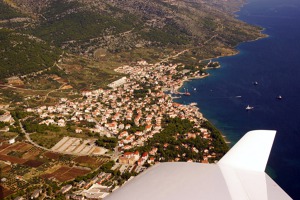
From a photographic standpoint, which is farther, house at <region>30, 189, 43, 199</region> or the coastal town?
the coastal town

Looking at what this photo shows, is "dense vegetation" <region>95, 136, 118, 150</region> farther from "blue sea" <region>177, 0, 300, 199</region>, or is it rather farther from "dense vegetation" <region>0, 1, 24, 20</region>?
"dense vegetation" <region>0, 1, 24, 20</region>

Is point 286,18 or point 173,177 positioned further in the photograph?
point 286,18

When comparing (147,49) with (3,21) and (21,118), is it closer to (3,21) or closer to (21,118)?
(3,21)

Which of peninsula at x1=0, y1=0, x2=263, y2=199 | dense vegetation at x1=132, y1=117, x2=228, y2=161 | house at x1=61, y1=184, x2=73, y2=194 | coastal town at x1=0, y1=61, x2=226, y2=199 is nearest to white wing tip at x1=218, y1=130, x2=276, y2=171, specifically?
coastal town at x1=0, y1=61, x2=226, y2=199

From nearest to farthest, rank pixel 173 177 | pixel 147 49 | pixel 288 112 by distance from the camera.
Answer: pixel 173 177 < pixel 288 112 < pixel 147 49

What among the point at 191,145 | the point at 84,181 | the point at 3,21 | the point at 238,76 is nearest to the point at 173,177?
the point at 84,181

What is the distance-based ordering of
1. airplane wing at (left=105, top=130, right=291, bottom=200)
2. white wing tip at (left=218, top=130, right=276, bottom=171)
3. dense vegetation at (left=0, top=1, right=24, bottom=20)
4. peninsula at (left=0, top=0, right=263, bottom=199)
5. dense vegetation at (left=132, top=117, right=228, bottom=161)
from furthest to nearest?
dense vegetation at (left=0, top=1, right=24, bottom=20) < dense vegetation at (left=132, top=117, right=228, bottom=161) < peninsula at (left=0, top=0, right=263, bottom=199) < white wing tip at (left=218, top=130, right=276, bottom=171) < airplane wing at (left=105, top=130, right=291, bottom=200)

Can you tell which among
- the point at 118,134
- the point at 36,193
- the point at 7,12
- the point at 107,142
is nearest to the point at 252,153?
the point at 36,193
